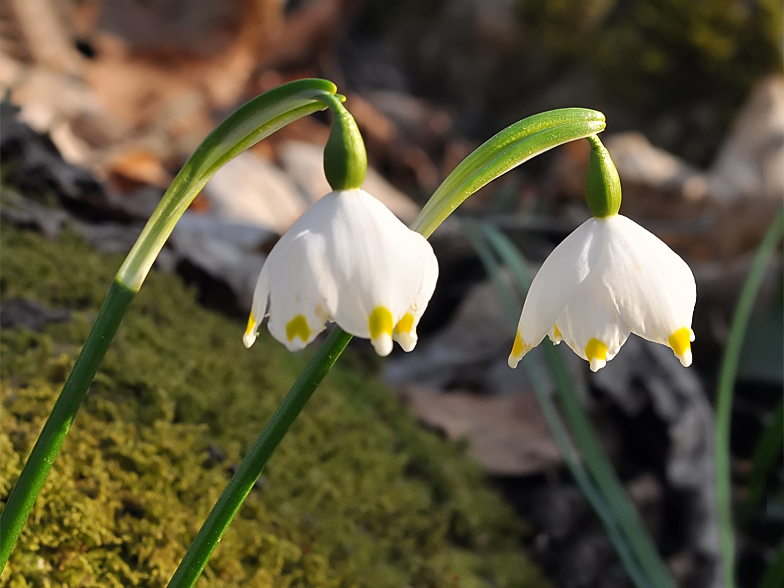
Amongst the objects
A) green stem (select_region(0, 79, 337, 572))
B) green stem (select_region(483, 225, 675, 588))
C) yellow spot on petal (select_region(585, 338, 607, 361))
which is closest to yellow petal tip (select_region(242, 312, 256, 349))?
green stem (select_region(0, 79, 337, 572))

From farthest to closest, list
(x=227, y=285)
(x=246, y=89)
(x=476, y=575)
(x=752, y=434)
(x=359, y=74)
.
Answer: (x=359, y=74), (x=246, y=89), (x=752, y=434), (x=227, y=285), (x=476, y=575)

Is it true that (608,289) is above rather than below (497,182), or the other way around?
below

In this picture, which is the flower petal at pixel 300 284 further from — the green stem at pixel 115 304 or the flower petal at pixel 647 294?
the flower petal at pixel 647 294

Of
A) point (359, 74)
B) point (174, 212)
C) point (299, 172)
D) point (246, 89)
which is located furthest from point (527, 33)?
point (174, 212)

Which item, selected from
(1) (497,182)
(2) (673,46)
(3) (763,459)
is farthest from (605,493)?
(2) (673,46)

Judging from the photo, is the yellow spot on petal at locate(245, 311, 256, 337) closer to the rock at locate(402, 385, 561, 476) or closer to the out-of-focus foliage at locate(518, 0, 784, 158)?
the rock at locate(402, 385, 561, 476)

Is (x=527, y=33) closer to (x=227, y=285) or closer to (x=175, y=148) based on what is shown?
(x=175, y=148)

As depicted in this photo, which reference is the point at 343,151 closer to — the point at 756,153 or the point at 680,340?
the point at 680,340
